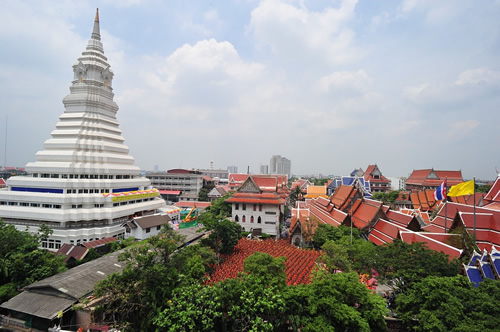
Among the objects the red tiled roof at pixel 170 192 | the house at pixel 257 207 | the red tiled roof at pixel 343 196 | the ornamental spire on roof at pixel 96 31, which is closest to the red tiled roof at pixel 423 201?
the red tiled roof at pixel 343 196

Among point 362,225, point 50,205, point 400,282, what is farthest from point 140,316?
point 362,225

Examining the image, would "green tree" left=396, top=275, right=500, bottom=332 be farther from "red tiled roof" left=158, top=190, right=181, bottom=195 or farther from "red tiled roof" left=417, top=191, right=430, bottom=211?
"red tiled roof" left=158, top=190, right=181, bottom=195

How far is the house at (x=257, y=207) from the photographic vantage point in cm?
Answer: 3117

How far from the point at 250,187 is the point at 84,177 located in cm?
2047

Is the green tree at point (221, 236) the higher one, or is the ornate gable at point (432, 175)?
the ornate gable at point (432, 175)

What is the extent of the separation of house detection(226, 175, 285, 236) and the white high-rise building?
13.0m

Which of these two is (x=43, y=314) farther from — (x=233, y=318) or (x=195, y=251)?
(x=233, y=318)

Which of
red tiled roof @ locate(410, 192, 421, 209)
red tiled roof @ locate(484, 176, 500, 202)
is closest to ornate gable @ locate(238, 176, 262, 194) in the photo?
red tiled roof @ locate(484, 176, 500, 202)

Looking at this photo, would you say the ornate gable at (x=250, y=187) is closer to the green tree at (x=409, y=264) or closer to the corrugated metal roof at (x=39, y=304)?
the green tree at (x=409, y=264)

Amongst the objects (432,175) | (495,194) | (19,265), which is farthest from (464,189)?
(432,175)

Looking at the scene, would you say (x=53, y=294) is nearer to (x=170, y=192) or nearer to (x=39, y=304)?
(x=39, y=304)

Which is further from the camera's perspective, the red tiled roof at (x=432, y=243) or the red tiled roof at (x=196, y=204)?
the red tiled roof at (x=196, y=204)

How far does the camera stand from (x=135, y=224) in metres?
27.7

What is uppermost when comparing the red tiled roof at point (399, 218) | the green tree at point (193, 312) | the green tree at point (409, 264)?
the red tiled roof at point (399, 218)
